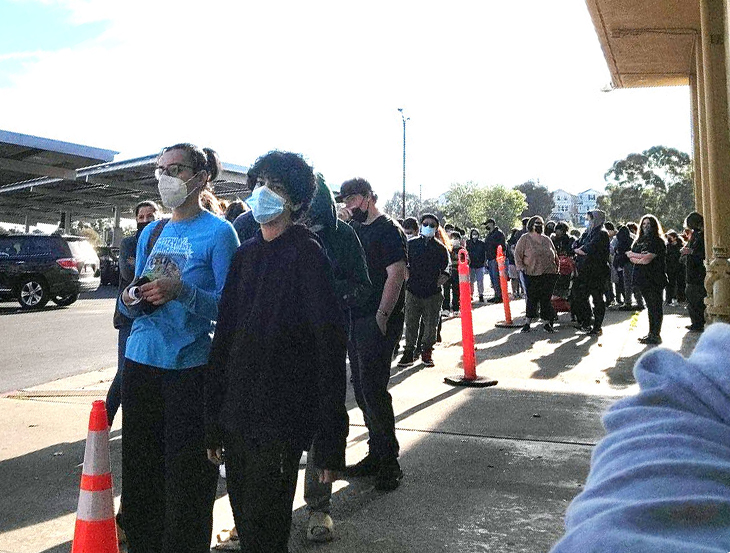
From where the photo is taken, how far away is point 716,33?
547 cm

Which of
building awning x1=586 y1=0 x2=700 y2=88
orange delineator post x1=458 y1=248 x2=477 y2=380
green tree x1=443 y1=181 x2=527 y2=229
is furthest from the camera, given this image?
green tree x1=443 y1=181 x2=527 y2=229

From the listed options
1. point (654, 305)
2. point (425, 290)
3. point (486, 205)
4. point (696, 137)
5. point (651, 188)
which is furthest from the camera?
point (486, 205)

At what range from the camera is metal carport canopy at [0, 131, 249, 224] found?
23.7m

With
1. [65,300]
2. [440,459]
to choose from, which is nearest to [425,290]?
[440,459]

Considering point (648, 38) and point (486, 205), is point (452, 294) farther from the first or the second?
point (486, 205)

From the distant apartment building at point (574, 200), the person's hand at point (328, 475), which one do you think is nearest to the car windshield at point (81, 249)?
the person's hand at point (328, 475)

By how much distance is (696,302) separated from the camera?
420 inches

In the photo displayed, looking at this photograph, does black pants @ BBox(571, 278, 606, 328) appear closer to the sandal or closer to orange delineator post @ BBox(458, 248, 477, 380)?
orange delineator post @ BBox(458, 248, 477, 380)

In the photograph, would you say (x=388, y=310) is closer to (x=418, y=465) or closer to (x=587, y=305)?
(x=418, y=465)

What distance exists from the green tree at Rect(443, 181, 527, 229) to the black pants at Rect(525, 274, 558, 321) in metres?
83.6

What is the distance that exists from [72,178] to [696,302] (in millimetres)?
23968

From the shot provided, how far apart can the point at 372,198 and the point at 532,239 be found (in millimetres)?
6761

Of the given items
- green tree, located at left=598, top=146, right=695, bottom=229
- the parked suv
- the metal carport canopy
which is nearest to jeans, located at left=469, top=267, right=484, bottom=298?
the metal carport canopy

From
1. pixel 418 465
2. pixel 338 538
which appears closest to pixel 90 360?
pixel 418 465
